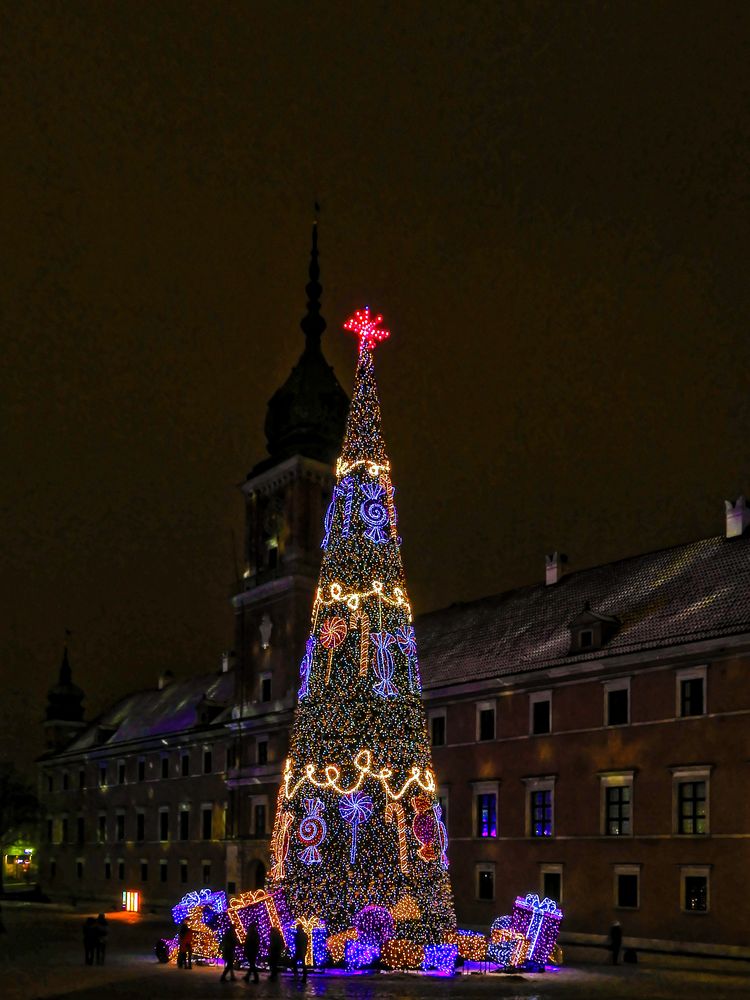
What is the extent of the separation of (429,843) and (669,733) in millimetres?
11447

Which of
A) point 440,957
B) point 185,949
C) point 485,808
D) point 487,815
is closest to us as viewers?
point 440,957

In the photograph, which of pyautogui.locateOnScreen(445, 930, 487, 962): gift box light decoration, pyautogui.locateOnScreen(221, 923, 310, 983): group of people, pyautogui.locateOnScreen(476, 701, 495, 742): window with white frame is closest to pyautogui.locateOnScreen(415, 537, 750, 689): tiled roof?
pyautogui.locateOnScreen(476, 701, 495, 742): window with white frame

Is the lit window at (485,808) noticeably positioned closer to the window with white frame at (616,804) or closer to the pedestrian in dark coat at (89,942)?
the window with white frame at (616,804)

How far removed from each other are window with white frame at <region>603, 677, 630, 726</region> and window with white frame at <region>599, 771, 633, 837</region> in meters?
1.64

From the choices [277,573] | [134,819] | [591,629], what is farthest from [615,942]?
[134,819]

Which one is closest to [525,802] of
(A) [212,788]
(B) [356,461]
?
(B) [356,461]

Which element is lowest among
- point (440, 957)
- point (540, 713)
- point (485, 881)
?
point (485, 881)

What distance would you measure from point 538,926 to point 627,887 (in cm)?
851

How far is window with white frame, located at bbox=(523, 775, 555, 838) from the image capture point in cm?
4025

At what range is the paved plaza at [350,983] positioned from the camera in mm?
24156

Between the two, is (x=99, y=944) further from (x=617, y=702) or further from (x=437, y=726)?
(x=437, y=726)

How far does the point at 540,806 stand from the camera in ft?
134

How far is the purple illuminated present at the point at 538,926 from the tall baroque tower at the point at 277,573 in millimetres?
26146

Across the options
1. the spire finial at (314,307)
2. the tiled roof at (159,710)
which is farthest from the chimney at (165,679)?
the spire finial at (314,307)
